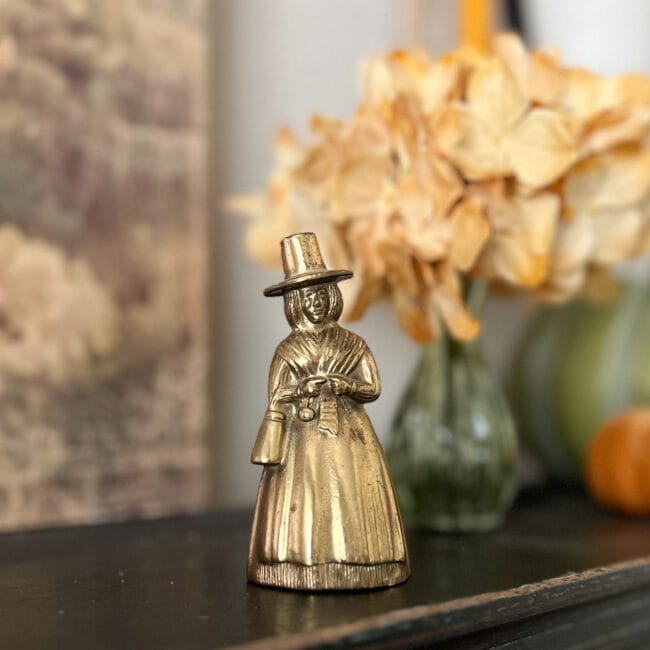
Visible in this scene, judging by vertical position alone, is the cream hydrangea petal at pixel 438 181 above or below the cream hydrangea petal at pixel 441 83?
below

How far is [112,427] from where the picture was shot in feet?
2.49

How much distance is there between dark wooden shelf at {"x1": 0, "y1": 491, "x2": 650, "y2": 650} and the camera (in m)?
0.45

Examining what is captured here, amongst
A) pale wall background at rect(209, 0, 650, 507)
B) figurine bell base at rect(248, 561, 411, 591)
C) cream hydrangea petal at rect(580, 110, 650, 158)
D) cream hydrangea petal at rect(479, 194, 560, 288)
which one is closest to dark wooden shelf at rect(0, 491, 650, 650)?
figurine bell base at rect(248, 561, 411, 591)

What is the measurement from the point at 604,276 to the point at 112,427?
0.45 m

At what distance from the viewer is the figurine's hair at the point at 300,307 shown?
0.57m

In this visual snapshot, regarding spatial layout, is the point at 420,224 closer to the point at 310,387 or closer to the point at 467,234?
the point at 467,234

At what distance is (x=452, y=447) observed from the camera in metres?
0.78

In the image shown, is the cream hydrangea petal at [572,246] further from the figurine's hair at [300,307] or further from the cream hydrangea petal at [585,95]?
the figurine's hair at [300,307]

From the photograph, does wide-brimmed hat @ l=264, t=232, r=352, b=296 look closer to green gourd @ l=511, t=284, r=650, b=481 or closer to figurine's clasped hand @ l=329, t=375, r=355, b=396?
figurine's clasped hand @ l=329, t=375, r=355, b=396

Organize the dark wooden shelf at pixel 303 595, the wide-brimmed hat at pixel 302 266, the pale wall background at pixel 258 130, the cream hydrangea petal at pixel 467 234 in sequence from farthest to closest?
the pale wall background at pixel 258 130 → the cream hydrangea petal at pixel 467 234 → the wide-brimmed hat at pixel 302 266 → the dark wooden shelf at pixel 303 595

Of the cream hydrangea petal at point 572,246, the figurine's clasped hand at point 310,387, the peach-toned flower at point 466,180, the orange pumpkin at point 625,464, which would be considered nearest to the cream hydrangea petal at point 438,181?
the peach-toned flower at point 466,180

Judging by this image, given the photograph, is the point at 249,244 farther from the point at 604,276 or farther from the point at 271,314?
the point at 604,276

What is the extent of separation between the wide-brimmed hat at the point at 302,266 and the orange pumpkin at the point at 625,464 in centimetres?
43

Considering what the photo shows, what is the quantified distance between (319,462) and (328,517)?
0.10ft
